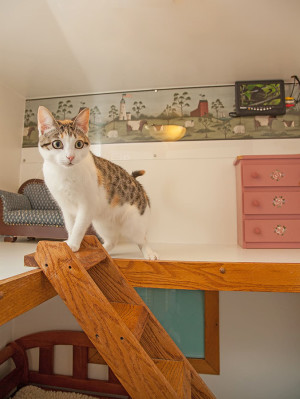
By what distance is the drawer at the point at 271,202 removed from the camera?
5.44ft

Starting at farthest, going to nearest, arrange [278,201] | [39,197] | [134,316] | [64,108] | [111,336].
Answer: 1. [64,108]
2. [39,197]
3. [278,201]
4. [134,316]
5. [111,336]

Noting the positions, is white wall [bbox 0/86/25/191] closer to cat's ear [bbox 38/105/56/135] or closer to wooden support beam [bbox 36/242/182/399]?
cat's ear [bbox 38/105/56/135]

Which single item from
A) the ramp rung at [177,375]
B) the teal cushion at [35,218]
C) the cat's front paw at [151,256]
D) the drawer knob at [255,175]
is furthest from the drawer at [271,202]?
the teal cushion at [35,218]

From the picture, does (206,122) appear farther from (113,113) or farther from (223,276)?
(223,276)

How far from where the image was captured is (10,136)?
2125 mm

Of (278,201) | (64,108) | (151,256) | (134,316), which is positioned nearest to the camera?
(134,316)

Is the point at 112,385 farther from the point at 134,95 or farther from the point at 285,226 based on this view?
the point at 134,95

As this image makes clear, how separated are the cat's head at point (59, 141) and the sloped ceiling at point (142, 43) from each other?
79 centimetres

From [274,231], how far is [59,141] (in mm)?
1481

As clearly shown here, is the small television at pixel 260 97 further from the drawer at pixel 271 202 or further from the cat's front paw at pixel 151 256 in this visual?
the cat's front paw at pixel 151 256

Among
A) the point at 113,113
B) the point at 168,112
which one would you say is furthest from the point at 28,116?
the point at 168,112

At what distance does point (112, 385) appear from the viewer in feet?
6.08

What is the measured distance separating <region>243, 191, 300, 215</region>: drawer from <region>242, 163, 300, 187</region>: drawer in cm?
6

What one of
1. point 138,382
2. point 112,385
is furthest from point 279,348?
point 138,382
